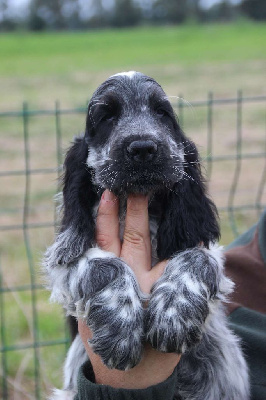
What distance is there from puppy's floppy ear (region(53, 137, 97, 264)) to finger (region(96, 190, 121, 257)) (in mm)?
47

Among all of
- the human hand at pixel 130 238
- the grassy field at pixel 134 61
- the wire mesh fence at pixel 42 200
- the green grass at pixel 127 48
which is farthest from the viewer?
the green grass at pixel 127 48

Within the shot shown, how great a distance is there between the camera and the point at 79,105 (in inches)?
661

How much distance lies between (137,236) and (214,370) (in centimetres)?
76

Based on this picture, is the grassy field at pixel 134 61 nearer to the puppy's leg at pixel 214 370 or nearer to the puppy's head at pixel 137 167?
the puppy's head at pixel 137 167

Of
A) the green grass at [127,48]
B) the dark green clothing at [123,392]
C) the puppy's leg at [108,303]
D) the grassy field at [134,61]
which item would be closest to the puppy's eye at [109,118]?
the puppy's leg at [108,303]

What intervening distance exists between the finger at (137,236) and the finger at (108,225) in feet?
0.14

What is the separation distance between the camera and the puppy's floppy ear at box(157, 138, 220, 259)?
9.86ft

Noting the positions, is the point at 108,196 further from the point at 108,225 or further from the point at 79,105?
the point at 79,105

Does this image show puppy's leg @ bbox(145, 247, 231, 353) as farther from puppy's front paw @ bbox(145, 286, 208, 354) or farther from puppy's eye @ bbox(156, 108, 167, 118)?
puppy's eye @ bbox(156, 108, 167, 118)

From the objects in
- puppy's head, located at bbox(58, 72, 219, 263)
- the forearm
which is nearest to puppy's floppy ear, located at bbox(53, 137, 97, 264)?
puppy's head, located at bbox(58, 72, 219, 263)

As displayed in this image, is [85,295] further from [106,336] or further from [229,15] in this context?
[229,15]

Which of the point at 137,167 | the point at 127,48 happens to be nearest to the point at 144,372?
the point at 137,167

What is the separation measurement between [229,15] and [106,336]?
161 ft

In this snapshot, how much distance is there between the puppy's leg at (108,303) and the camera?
8.66 feet
